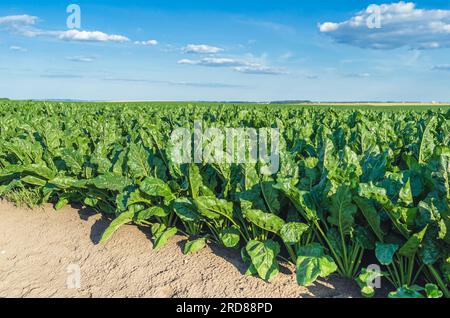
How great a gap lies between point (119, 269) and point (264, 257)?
143 centimetres

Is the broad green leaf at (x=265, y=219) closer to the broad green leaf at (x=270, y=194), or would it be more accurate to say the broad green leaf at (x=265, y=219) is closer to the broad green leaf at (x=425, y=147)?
the broad green leaf at (x=270, y=194)

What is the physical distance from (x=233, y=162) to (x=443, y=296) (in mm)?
2019

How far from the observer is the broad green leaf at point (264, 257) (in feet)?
10.4

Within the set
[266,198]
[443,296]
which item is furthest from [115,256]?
[443,296]

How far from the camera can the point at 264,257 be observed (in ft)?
10.6

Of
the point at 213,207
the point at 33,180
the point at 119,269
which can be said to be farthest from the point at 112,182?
the point at 33,180

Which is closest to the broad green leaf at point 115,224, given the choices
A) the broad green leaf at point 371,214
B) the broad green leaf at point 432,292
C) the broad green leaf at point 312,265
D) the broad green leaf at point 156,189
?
the broad green leaf at point 156,189

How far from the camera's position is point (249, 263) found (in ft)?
11.5

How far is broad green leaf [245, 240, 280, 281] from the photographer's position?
318 centimetres

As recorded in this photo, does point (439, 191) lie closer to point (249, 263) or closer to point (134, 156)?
point (249, 263)

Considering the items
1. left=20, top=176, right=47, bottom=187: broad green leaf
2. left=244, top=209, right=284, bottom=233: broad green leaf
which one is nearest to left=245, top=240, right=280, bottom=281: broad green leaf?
left=244, top=209, right=284, bottom=233: broad green leaf

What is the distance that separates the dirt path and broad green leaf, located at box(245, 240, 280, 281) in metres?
0.10

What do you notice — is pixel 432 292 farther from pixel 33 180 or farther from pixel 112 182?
pixel 33 180
